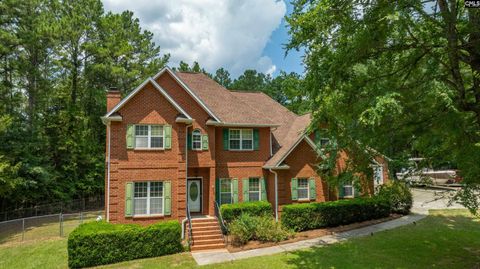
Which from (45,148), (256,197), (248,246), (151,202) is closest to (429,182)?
(248,246)

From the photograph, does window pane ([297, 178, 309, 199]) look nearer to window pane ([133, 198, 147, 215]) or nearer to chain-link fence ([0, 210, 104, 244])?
window pane ([133, 198, 147, 215])

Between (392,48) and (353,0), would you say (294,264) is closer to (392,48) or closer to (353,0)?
(392,48)

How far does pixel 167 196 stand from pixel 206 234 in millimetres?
2861

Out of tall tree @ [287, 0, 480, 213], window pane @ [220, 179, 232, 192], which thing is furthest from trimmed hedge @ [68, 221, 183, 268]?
tall tree @ [287, 0, 480, 213]

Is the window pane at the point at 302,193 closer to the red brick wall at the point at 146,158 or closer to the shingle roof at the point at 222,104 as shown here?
the shingle roof at the point at 222,104

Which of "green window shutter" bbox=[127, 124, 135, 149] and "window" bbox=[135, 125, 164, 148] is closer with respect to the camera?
"green window shutter" bbox=[127, 124, 135, 149]

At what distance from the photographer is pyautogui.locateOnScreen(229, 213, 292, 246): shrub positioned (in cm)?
1477

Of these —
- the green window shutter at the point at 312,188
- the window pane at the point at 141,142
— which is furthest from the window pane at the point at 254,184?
the window pane at the point at 141,142

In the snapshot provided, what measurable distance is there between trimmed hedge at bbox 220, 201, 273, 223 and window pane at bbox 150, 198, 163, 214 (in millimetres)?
3280

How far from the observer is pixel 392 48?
8.20 meters

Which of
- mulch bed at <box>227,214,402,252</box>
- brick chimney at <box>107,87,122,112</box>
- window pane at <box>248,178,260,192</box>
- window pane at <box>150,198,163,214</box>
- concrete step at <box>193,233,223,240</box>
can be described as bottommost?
mulch bed at <box>227,214,402,252</box>

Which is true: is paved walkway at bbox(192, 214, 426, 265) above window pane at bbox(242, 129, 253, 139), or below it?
below

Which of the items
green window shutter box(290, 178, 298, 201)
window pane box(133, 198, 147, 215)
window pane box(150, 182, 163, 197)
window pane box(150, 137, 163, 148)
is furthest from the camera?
green window shutter box(290, 178, 298, 201)

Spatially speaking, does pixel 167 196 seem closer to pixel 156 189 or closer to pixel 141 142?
pixel 156 189
